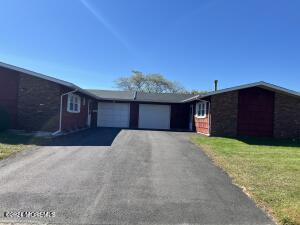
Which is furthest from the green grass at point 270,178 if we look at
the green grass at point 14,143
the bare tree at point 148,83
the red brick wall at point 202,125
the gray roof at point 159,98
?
the bare tree at point 148,83

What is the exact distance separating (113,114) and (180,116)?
5.95m

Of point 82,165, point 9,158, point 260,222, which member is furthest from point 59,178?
point 260,222

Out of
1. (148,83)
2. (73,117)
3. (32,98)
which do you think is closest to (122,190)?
(32,98)

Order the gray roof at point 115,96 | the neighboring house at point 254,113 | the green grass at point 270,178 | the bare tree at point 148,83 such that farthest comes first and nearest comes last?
the bare tree at point 148,83
the gray roof at point 115,96
the neighboring house at point 254,113
the green grass at point 270,178

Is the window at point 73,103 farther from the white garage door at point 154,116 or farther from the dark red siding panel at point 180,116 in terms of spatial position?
the dark red siding panel at point 180,116

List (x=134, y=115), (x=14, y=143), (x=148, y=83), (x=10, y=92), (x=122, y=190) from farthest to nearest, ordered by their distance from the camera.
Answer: (x=148, y=83) → (x=134, y=115) → (x=10, y=92) → (x=14, y=143) → (x=122, y=190)

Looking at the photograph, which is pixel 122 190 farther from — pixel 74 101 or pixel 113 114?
pixel 113 114

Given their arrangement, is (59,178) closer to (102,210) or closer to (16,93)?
(102,210)

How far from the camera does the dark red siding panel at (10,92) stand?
17312 millimetres

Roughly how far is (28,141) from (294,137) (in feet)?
50.8

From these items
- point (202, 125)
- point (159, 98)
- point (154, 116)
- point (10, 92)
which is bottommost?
point (202, 125)

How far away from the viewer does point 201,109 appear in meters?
22.9

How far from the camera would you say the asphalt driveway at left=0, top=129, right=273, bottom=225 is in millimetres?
5090

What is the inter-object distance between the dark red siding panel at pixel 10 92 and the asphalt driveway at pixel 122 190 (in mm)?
7902
